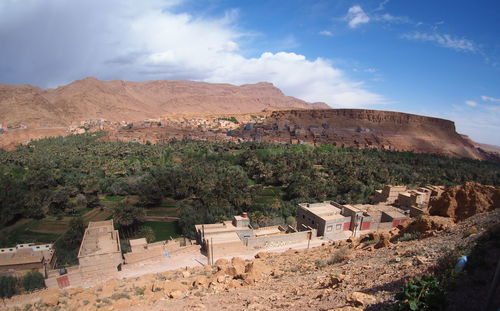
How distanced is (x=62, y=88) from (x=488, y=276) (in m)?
193

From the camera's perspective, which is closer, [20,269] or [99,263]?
[99,263]

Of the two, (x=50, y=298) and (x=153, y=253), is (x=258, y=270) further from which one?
(x=50, y=298)

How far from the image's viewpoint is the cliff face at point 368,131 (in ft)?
264

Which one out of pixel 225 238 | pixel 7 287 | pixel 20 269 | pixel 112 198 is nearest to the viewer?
pixel 7 287

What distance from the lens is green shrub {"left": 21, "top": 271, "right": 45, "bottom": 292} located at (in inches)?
669

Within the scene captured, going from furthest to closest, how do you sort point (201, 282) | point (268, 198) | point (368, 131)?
point (368, 131) < point (268, 198) < point (201, 282)

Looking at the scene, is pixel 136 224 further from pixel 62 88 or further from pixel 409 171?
pixel 62 88

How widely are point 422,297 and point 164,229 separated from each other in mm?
26325

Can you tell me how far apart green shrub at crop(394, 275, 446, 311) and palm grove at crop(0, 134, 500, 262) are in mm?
21242

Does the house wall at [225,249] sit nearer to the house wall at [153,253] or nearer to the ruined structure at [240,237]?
the ruined structure at [240,237]

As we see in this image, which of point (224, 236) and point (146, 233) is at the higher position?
point (224, 236)

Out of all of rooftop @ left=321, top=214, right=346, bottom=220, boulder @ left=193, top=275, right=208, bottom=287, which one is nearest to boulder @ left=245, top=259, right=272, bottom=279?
boulder @ left=193, top=275, right=208, bottom=287

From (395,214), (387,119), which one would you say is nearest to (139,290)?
(395,214)

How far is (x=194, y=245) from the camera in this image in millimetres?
20547
